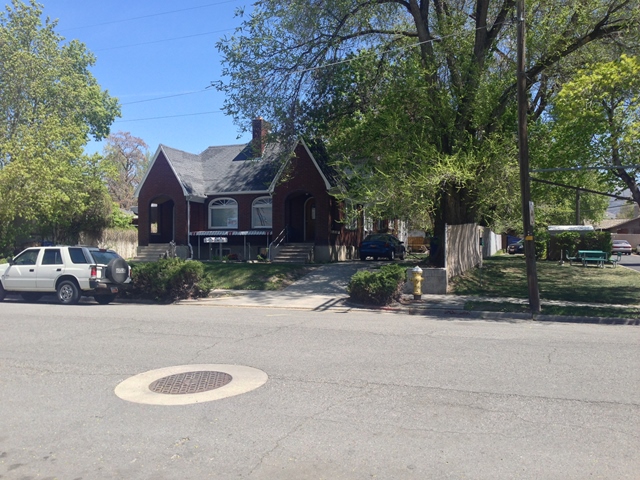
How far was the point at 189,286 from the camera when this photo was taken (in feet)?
55.4

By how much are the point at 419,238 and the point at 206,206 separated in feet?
62.3

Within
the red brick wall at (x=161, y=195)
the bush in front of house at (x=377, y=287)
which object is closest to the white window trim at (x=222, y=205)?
the red brick wall at (x=161, y=195)

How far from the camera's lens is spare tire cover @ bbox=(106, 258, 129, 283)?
50.5 ft

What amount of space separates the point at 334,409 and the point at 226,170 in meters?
27.7

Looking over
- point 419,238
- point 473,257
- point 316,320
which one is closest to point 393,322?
point 316,320

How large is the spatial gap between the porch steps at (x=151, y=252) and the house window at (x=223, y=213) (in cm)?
292

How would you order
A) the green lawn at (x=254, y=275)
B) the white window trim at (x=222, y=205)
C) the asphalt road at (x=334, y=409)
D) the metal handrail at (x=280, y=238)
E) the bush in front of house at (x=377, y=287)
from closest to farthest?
the asphalt road at (x=334, y=409)
the bush in front of house at (x=377, y=287)
the green lawn at (x=254, y=275)
the metal handrail at (x=280, y=238)
the white window trim at (x=222, y=205)

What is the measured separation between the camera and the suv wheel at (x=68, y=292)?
15.5 m

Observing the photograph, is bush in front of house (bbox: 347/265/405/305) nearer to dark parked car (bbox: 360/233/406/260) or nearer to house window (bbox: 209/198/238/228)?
dark parked car (bbox: 360/233/406/260)

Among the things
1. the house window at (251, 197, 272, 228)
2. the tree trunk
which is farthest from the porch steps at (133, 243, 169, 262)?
the tree trunk

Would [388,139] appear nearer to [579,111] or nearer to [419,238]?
[579,111]

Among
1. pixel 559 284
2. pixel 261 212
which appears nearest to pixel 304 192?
pixel 261 212

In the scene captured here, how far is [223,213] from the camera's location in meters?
30.9

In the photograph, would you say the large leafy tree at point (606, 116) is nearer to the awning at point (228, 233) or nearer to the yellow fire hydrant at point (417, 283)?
the yellow fire hydrant at point (417, 283)
